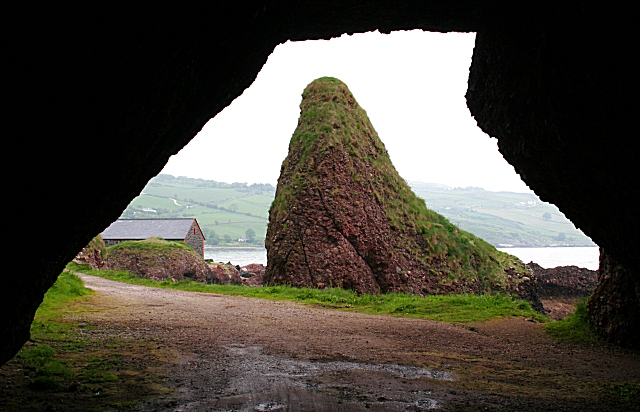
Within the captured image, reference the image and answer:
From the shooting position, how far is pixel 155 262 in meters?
34.8

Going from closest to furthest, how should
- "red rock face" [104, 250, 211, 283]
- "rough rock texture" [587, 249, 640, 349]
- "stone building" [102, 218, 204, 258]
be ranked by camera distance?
"rough rock texture" [587, 249, 640, 349] < "red rock face" [104, 250, 211, 283] < "stone building" [102, 218, 204, 258]

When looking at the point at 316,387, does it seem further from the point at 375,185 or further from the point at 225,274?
the point at 225,274

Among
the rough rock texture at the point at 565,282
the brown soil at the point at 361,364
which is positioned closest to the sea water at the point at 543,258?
the rough rock texture at the point at 565,282

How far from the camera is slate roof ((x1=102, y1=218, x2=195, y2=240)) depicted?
155 feet

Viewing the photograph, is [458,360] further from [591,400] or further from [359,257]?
[359,257]

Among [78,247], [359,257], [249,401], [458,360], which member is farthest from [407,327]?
[359,257]

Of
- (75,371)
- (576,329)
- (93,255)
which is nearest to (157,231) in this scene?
(93,255)

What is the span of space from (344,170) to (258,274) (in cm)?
2530

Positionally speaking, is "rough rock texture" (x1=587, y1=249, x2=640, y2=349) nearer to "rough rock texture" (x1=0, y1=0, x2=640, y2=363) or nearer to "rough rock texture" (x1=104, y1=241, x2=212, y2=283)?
"rough rock texture" (x1=0, y1=0, x2=640, y2=363)

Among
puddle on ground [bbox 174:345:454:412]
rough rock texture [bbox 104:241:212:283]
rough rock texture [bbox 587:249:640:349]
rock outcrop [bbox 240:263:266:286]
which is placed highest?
rough rock texture [bbox 587:249:640:349]

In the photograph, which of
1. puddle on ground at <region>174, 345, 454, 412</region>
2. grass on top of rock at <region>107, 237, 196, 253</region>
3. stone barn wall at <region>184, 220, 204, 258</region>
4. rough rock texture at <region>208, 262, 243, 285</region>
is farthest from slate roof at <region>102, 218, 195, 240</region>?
puddle on ground at <region>174, 345, 454, 412</region>

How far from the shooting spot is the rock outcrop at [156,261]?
113ft

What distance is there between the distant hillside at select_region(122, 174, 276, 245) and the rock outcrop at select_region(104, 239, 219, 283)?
71.5 metres

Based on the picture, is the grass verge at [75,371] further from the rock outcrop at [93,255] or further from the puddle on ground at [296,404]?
the rock outcrop at [93,255]
